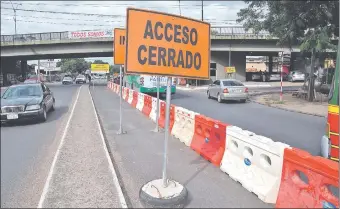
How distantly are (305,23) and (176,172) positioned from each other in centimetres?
1733

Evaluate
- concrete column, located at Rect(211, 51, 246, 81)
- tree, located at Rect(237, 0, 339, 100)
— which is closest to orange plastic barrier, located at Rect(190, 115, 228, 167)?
tree, located at Rect(237, 0, 339, 100)

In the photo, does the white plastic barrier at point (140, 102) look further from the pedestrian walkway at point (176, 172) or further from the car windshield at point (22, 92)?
the pedestrian walkway at point (176, 172)

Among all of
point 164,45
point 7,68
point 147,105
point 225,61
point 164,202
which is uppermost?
point 225,61

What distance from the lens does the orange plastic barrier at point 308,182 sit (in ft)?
11.8

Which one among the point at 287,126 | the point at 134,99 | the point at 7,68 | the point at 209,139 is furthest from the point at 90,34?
the point at 209,139

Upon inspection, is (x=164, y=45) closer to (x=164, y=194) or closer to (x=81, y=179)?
(x=164, y=194)

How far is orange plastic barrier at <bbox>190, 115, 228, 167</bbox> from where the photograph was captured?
630cm

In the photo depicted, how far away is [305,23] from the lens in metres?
19.9

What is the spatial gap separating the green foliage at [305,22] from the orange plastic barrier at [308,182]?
14819 millimetres

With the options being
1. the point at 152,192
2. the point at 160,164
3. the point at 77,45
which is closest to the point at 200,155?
the point at 160,164

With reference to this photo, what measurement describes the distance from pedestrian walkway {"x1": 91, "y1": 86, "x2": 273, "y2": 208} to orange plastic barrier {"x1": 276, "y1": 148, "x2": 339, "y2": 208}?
0.40 m

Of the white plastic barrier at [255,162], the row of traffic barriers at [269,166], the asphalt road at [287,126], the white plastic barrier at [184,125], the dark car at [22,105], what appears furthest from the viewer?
the dark car at [22,105]

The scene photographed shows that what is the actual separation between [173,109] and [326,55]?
16583 mm

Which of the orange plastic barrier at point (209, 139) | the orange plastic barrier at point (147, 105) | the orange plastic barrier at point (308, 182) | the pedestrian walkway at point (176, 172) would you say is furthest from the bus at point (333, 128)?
the orange plastic barrier at point (147, 105)
